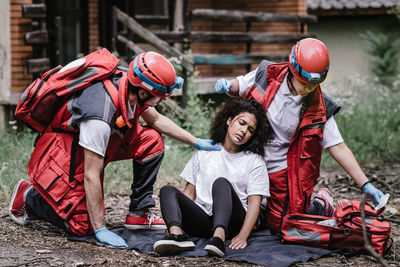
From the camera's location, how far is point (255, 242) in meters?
4.32

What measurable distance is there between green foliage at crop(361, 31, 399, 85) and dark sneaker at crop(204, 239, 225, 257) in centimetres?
1294

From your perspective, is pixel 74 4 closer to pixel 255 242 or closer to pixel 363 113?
pixel 363 113

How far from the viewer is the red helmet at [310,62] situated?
408cm

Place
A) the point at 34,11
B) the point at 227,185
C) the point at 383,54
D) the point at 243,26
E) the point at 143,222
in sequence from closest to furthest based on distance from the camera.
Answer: the point at 227,185 < the point at 143,222 < the point at 34,11 < the point at 243,26 < the point at 383,54

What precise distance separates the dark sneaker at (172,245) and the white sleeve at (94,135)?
28.5 inches

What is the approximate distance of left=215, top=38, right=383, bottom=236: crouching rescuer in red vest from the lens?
4176 mm

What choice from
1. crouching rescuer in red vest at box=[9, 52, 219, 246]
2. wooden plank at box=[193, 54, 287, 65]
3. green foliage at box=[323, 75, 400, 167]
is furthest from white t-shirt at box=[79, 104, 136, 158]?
wooden plank at box=[193, 54, 287, 65]

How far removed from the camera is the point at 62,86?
13.4ft

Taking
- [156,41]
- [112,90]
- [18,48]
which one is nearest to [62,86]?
[112,90]

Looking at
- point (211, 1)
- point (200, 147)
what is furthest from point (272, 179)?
point (211, 1)

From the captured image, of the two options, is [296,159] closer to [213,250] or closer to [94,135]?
[213,250]

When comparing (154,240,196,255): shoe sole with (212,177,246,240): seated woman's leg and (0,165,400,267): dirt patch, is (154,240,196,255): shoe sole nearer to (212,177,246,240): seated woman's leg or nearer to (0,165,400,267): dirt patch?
(0,165,400,267): dirt patch

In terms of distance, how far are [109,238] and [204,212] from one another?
71cm

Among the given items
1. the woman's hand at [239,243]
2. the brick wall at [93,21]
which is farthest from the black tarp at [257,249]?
the brick wall at [93,21]
